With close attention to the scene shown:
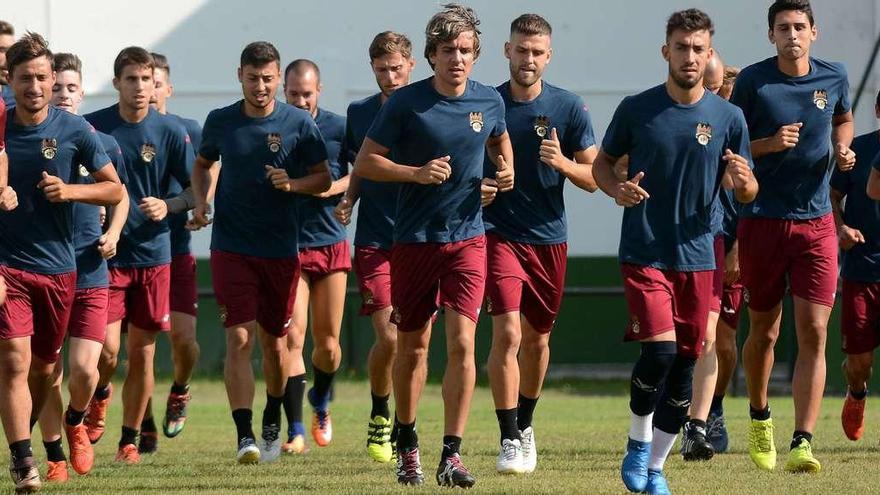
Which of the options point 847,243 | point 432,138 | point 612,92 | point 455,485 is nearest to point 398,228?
point 432,138

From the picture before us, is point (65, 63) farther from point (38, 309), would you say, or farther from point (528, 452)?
point (528, 452)

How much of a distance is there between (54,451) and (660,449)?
3352 mm

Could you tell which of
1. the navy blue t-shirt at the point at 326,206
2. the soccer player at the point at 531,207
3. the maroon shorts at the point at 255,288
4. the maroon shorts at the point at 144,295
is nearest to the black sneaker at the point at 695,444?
the soccer player at the point at 531,207

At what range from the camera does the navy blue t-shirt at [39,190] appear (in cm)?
893

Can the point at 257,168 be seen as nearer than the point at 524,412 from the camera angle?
No

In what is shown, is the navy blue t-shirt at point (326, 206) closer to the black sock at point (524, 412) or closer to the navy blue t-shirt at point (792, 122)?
the black sock at point (524, 412)

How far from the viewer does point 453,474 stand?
28.4 feet

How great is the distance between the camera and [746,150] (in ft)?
28.3

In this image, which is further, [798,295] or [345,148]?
[345,148]

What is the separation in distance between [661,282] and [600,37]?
12.1 metres

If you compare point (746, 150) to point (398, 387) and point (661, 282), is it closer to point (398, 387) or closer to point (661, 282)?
point (661, 282)

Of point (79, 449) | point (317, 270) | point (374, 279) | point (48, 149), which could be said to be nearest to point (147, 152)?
point (317, 270)

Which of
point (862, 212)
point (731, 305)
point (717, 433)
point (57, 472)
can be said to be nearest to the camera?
point (57, 472)

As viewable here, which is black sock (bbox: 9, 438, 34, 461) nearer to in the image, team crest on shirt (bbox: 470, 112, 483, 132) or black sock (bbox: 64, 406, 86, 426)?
black sock (bbox: 64, 406, 86, 426)
